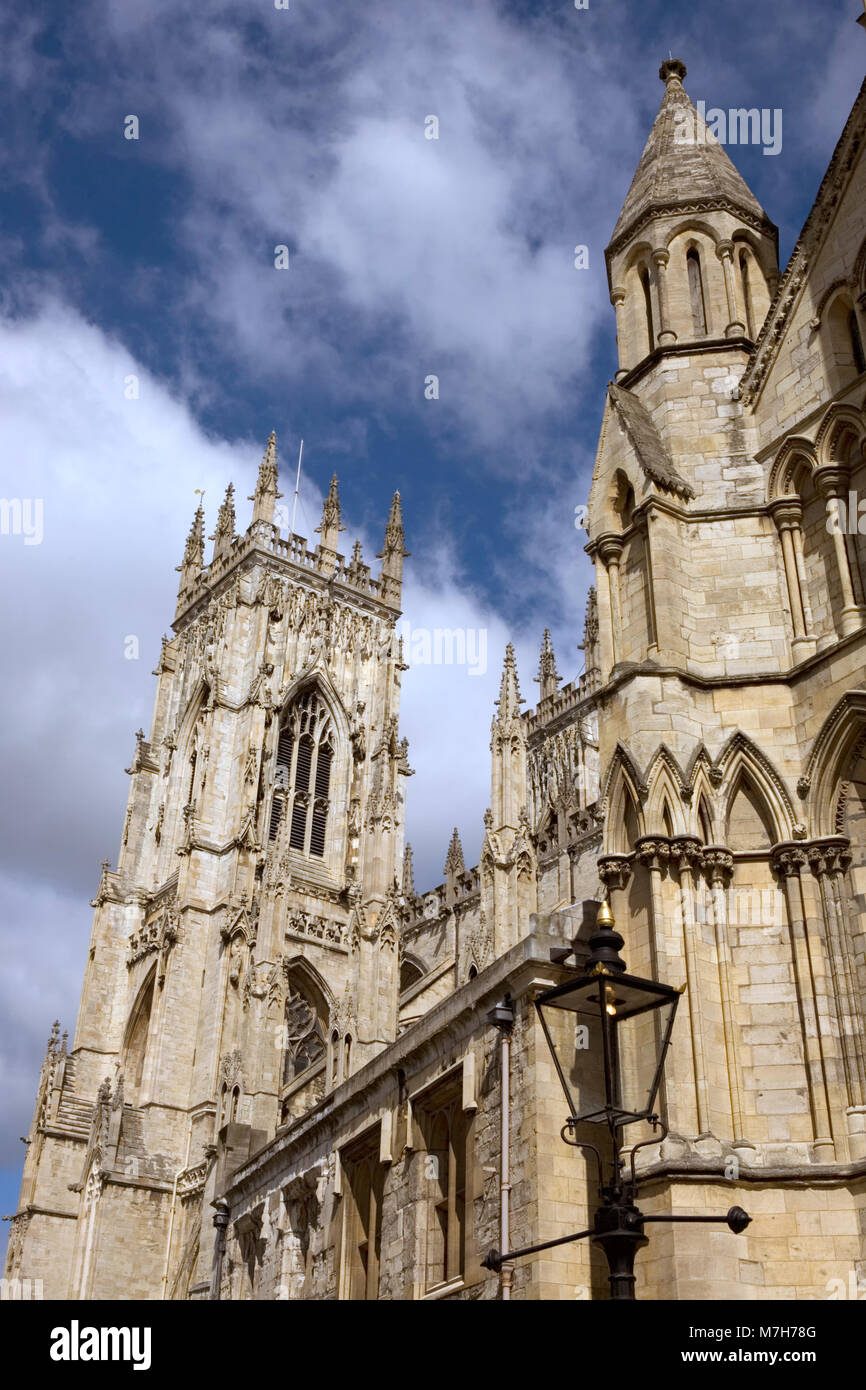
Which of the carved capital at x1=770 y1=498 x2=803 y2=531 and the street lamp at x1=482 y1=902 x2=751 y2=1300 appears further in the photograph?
the carved capital at x1=770 y1=498 x2=803 y2=531

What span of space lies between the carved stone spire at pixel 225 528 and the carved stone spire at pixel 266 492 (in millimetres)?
1927

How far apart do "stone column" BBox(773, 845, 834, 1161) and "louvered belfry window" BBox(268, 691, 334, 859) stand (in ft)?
129

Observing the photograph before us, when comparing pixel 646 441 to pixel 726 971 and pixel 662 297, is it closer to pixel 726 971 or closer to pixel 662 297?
pixel 662 297

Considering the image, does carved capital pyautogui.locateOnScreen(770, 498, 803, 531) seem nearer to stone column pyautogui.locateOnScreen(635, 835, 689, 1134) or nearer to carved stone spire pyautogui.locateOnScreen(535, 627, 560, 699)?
stone column pyautogui.locateOnScreen(635, 835, 689, 1134)

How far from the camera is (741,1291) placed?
32.0ft

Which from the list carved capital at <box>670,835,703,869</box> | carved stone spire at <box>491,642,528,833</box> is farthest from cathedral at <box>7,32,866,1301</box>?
carved stone spire at <box>491,642,528,833</box>

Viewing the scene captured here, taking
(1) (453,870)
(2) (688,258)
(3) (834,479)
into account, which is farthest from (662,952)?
(1) (453,870)

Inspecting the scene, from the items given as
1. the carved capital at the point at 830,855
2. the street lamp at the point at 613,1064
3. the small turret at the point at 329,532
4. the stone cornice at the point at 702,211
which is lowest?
the street lamp at the point at 613,1064

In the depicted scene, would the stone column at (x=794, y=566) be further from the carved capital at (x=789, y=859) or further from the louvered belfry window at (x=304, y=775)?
the louvered belfry window at (x=304, y=775)

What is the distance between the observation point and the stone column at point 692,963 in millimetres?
10359

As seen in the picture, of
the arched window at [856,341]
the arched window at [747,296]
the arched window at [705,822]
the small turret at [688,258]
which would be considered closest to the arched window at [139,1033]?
the small turret at [688,258]

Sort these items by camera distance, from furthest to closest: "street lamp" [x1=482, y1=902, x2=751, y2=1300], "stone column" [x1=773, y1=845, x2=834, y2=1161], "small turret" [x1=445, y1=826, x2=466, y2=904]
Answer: "small turret" [x1=445, y1=826, x2=466, y2=904], "stone column" [x1=773, y1=845, x2=834, y2=1161], "street lamp" [x1=482, y1=902, x2=751, y2=1300]

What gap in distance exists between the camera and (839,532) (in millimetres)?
12227

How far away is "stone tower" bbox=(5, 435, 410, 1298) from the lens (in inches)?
1563
